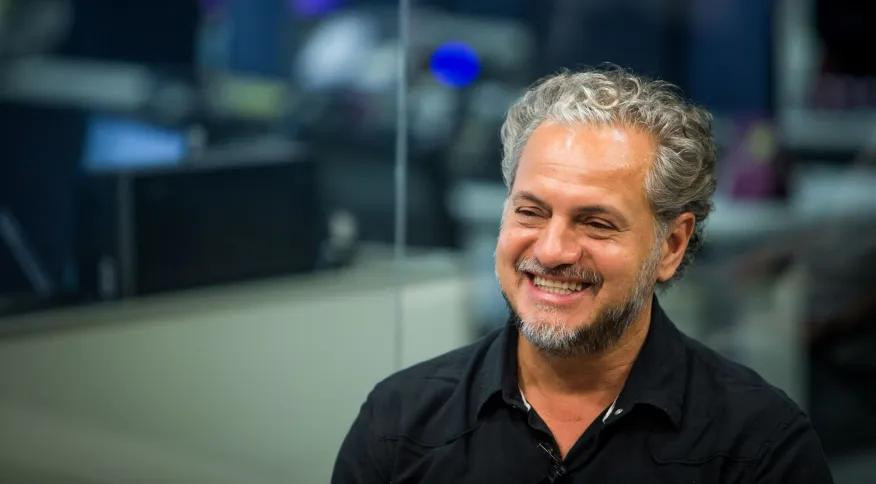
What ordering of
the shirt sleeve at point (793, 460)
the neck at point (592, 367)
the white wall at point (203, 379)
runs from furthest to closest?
the white wall at point (203, 379) → the neck at point (592, 367) → the shirt sleeve at point (793, 460)

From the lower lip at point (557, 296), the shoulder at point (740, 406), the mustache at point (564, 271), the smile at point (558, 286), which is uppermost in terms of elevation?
the mustache at point (564, 271)

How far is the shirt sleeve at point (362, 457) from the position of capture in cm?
185

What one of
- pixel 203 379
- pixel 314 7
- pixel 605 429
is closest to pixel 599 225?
pixel 605 429

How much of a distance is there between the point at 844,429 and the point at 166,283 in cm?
265

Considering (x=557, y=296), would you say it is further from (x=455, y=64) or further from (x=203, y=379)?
(x=455, y=64)

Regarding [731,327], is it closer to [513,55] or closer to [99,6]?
[513,55]

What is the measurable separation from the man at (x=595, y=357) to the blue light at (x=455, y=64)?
3.64ft

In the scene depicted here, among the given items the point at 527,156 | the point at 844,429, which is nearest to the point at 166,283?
the point at 527,156

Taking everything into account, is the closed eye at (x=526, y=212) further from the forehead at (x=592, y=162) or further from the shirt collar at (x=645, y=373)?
the shirt collar at (x=645, y=373)

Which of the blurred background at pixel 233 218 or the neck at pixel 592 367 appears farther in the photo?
the blurred background at pixel 233 218

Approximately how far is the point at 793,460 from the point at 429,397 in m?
0.50

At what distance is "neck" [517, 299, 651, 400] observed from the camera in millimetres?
1829

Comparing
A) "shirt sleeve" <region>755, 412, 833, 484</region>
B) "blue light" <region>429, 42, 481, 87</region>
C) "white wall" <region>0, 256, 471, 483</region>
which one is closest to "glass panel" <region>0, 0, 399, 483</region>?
"white wall" <region>0, 256, 471, 483</region>

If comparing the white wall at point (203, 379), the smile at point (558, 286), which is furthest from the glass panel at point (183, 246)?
the smile at point (558, 286)
